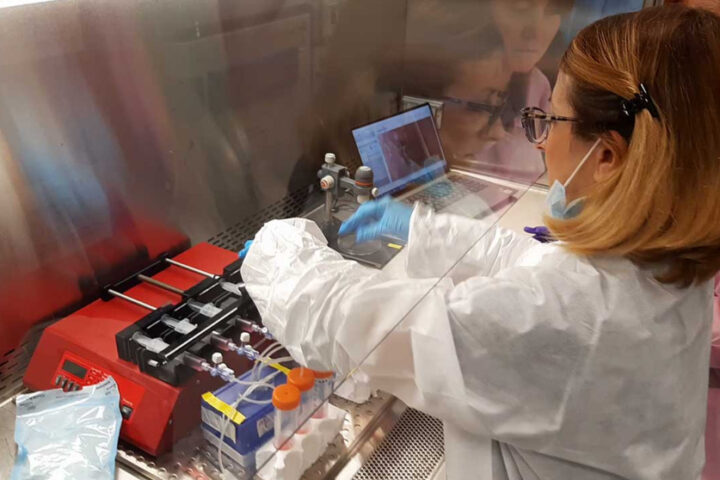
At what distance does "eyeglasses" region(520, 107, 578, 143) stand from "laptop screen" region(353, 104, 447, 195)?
0.47m

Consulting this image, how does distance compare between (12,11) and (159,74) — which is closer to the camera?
(12,11)

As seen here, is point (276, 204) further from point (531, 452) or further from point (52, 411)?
point (531, 452)

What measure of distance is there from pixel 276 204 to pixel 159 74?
1.63 feet

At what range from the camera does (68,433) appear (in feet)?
3.24

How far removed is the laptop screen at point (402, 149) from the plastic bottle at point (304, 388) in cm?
67

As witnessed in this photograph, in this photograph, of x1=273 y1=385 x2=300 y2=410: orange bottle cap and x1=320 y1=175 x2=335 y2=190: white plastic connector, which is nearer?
x1=273 y1=385 x2=300 y2=410: orange bottle cap

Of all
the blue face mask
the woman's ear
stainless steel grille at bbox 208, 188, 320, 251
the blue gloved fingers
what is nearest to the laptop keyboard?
the blue gloved fingers

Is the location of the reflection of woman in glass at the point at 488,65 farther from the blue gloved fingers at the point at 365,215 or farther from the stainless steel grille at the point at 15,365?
the stainless steel grille at the point at 15,365

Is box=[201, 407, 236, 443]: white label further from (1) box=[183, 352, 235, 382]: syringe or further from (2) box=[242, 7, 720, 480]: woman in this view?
(2) box=[242, 7, 720, 480]: woman

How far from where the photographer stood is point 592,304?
0.78 m

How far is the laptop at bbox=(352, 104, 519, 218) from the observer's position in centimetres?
143

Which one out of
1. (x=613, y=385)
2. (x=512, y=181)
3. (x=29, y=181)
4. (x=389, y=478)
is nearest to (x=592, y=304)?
(x=613, y=385)

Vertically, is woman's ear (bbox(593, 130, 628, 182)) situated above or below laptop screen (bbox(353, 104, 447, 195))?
above

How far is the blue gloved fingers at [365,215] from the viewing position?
4.04 ft
